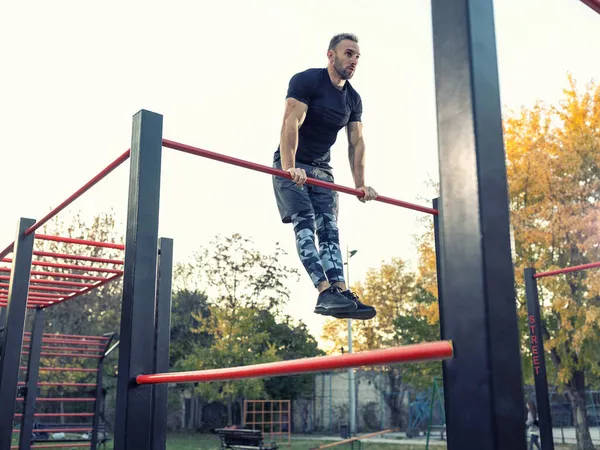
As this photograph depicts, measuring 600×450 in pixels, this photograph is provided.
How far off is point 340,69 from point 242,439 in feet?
32.1

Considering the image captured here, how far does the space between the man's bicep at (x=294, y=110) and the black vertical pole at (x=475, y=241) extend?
1776mm

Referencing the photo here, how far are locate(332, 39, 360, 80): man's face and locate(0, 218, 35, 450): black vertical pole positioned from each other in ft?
6.00

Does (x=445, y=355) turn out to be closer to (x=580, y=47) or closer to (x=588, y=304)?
(x=588, y=304)

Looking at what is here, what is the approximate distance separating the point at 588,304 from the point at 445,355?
1139 cm

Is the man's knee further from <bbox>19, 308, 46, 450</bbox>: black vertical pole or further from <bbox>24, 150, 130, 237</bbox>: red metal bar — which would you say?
<bbox>19, 308, 46, 450</bbox>: black vertical pole

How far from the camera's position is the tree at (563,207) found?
1117 cm

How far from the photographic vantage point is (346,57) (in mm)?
2730

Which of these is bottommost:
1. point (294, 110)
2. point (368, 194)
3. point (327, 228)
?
point (327, 228)

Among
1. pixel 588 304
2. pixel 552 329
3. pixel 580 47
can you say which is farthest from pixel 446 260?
pixel 580 47

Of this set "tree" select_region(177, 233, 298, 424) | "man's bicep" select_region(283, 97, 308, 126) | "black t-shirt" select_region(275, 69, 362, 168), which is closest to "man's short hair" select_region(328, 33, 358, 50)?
"black t-shirt" select_region(275, 69, 362, 168)

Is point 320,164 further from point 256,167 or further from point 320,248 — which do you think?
point 256,167

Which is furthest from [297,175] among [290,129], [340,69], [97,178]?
→ [97,178]

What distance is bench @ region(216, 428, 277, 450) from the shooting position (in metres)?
10.9

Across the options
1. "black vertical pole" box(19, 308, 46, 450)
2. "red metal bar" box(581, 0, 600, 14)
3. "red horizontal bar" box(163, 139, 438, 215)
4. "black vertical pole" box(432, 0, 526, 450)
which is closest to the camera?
"black vertical pole" box(432, 0, 526, 450)
